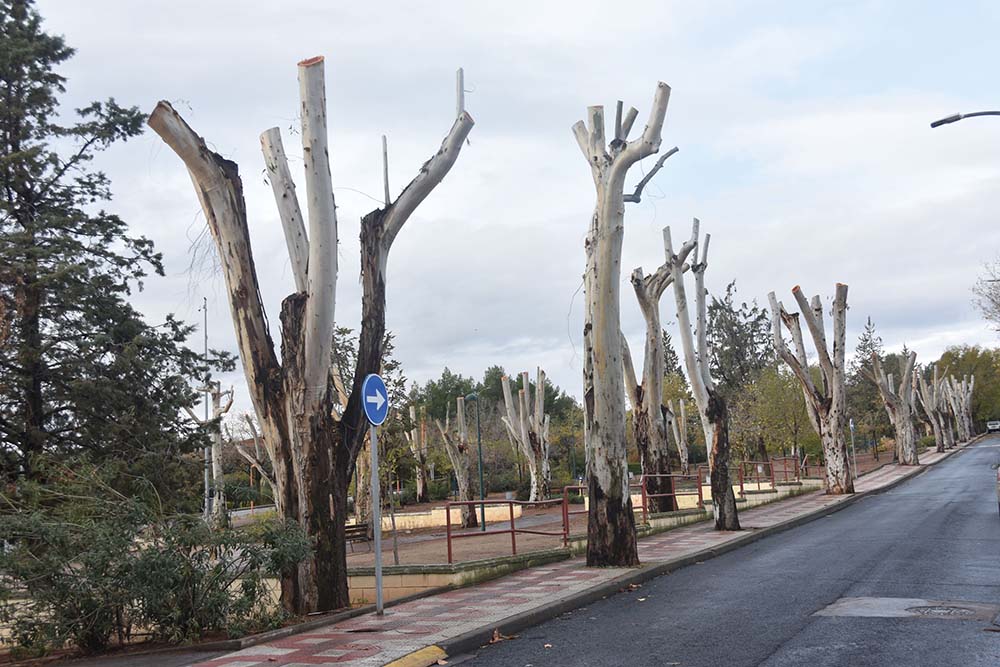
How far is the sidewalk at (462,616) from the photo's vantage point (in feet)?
27.6

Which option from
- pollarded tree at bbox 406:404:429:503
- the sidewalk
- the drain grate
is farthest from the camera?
pollarded tree at bbox 406:404:429:503

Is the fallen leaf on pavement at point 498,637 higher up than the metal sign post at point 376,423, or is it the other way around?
the metal sign post at point 376,423

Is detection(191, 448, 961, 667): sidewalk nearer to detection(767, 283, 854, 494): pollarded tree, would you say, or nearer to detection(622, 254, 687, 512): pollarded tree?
detection(622, 254, 687, 512): pollarded tree

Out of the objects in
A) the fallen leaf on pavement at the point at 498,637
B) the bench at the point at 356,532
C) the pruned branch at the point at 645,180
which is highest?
the pruned branch at the point at 645,180

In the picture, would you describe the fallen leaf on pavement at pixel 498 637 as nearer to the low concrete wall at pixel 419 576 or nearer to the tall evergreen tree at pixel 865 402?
the low concrete wall at pixel 419 576

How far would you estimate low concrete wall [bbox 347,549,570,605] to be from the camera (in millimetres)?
12984

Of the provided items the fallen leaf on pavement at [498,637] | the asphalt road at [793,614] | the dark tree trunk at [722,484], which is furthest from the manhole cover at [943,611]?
the dark tree trunk at [722,484]

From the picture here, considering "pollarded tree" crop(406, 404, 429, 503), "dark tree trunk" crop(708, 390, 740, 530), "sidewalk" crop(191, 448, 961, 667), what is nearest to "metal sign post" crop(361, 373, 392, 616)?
"sidewalk" crop(191, 448, 961, 667)

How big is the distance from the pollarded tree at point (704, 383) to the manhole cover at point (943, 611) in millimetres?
10760

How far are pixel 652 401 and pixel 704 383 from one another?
4099mm

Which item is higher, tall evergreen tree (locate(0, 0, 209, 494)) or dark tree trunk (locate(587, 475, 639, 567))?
tall evergreen tree (locate(0, 0, 209, 494))

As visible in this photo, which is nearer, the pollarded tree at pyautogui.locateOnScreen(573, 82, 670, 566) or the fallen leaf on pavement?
the fallen leaf on pavement

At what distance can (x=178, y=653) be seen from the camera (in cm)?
922

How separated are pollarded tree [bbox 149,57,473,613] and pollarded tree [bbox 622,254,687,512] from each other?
14.8 m
